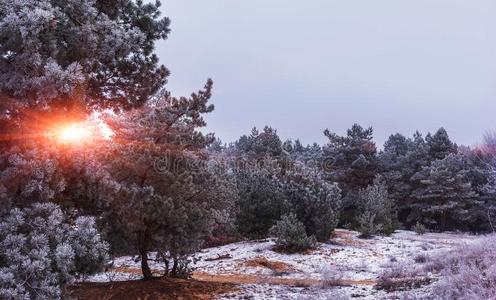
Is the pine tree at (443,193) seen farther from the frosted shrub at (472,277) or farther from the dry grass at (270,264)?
the frosted shrub at (472,277)

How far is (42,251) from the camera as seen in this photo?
612 centimetres

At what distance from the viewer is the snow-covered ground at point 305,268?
1256cm

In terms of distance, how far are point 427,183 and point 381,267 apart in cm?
2658

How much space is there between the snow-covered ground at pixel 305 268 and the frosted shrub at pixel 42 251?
608 cm

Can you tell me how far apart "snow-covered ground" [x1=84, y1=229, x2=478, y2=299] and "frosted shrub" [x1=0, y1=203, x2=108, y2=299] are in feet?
19.9

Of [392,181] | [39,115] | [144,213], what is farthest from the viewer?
[392,181]

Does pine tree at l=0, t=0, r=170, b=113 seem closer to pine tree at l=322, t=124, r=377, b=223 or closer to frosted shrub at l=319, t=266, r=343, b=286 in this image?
frosted shrub at l=319, t=266, r=343, b=286

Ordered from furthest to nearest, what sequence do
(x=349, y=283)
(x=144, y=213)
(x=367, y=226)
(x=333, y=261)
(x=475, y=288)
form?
1. (x=367, y=226)
2. (x=333, y=261)
3. (x=349, y=283)
4. (x=144, y=213)
5. (x=475, y=288)

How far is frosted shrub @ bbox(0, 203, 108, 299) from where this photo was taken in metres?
5.94

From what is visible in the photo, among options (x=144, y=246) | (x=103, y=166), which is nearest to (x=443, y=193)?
(x=144, y=246)

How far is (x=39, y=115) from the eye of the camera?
6910 mm

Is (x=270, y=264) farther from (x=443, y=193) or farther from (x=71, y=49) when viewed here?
(x=443, y=193)

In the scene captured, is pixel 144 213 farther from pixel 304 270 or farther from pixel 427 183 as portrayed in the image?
pixel 427 183

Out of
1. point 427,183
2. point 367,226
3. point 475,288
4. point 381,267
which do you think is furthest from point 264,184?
point 475,288
